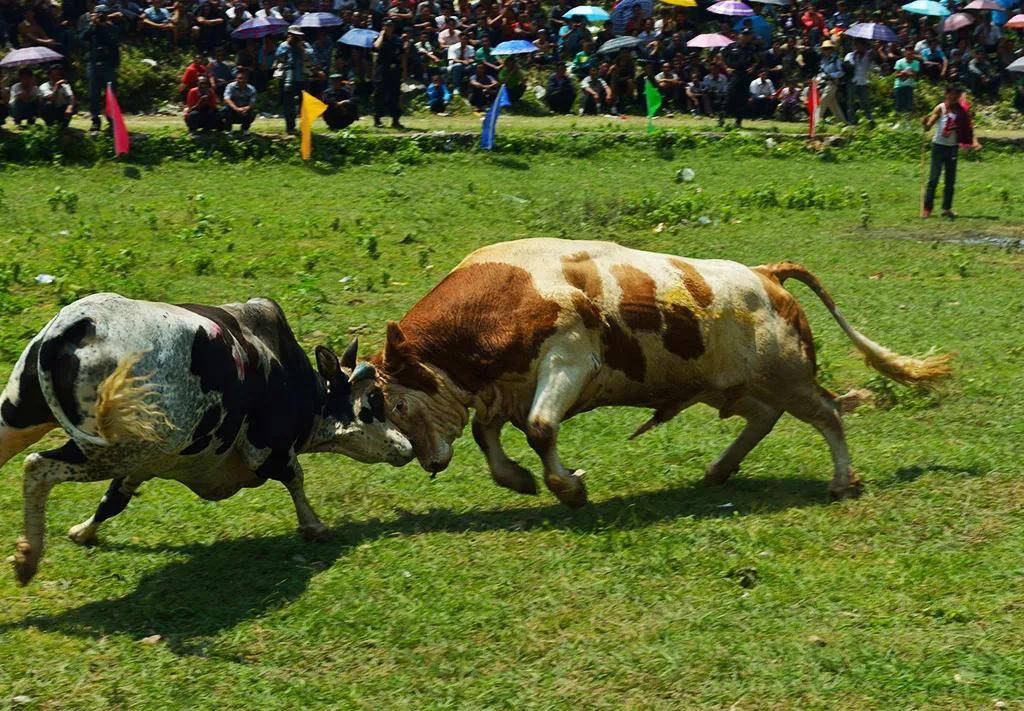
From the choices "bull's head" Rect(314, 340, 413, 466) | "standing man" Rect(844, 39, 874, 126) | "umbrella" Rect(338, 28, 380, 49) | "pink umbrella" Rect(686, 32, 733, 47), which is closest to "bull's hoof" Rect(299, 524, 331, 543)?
"bull's head" Rect(314, 340, 413, 466)

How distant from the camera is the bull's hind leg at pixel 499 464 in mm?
9109

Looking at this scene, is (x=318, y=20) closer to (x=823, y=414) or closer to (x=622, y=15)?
(x=622, y=15)

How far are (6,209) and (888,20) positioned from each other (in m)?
20.7

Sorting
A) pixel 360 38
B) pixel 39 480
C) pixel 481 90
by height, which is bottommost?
pixel 39 480

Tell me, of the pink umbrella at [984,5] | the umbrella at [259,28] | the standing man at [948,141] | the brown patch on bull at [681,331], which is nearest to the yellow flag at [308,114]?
the umbrella at [259,28]

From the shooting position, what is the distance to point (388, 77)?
23312 mm

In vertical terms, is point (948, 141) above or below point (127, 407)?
above

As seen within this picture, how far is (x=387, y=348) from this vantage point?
8.93 meters

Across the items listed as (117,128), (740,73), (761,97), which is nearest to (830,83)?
(761,97)

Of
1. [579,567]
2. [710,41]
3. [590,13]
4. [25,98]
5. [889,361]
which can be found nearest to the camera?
[579,567]

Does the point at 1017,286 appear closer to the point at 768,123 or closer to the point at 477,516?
the point at 477,516

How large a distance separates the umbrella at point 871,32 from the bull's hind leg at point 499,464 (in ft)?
68.5

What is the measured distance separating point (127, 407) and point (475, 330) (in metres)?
2.48

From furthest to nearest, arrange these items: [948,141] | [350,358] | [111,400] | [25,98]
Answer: [25,98] → [948,141] → [350,358] → [111,400]
